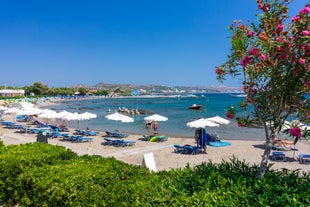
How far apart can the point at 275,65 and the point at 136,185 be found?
9.30 feet

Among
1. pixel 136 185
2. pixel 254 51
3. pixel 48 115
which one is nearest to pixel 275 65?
pixel 254 51

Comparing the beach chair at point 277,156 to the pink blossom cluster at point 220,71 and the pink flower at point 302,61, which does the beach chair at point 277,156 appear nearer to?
the pink blossom cluster at point 220,71

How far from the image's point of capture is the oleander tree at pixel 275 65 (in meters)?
3.67

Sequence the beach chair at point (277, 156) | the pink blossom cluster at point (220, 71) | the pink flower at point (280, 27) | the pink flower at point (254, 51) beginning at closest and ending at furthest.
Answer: the pink flower at point (254, 51)
the pink flower at point (280, 27)
the pink blossom cluster at point (220, 71)
the beach chair at point (277, 156)

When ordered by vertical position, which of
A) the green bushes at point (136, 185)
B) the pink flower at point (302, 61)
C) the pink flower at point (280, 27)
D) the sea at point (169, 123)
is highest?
the pink flower at point (280, 27)

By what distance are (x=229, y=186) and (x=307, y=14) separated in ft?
8.53

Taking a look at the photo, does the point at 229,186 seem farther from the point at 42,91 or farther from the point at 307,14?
the point at 42,91

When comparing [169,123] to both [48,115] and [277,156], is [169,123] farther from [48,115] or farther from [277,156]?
[277,156]

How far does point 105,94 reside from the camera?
174000mm

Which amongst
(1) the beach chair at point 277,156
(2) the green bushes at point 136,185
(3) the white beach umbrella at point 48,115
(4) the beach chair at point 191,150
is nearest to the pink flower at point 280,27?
(2) the green bushes at point 136,185

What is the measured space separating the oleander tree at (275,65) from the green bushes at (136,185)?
614mm

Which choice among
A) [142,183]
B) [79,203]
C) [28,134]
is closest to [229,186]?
[142,183]

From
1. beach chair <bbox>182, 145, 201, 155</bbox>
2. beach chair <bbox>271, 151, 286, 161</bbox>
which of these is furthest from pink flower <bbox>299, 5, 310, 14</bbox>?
beach chair <bbox>182, 145, 201, 155</bbox>

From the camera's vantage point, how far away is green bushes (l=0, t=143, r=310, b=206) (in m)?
3.35
